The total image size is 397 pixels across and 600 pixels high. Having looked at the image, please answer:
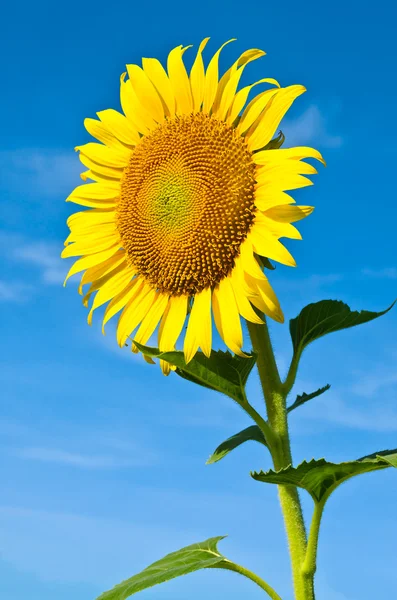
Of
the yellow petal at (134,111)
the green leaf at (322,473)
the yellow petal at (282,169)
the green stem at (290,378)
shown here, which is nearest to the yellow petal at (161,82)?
the yellow petal at (134,111)

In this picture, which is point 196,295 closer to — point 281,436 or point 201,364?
point 201,364

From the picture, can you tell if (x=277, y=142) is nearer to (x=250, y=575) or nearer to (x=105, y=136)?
(x=105, y=136)

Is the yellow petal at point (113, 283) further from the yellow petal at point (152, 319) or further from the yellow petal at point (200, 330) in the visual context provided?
the yellow petal at point (200, 330)

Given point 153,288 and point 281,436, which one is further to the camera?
point 153,288

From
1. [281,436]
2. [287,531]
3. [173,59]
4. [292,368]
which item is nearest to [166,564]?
[287,531]

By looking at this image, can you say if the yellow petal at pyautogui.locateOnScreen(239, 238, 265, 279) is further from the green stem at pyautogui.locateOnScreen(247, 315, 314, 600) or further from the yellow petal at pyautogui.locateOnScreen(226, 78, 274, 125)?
the yellow petal at pyautogui.locateOnScreen(226, 78, 274, 125)

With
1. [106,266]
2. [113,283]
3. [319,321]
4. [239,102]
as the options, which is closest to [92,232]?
[106,266]

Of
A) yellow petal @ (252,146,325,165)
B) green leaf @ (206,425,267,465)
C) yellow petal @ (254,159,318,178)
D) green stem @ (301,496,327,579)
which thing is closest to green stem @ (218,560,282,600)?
green stem @ (301,496,327,579)
